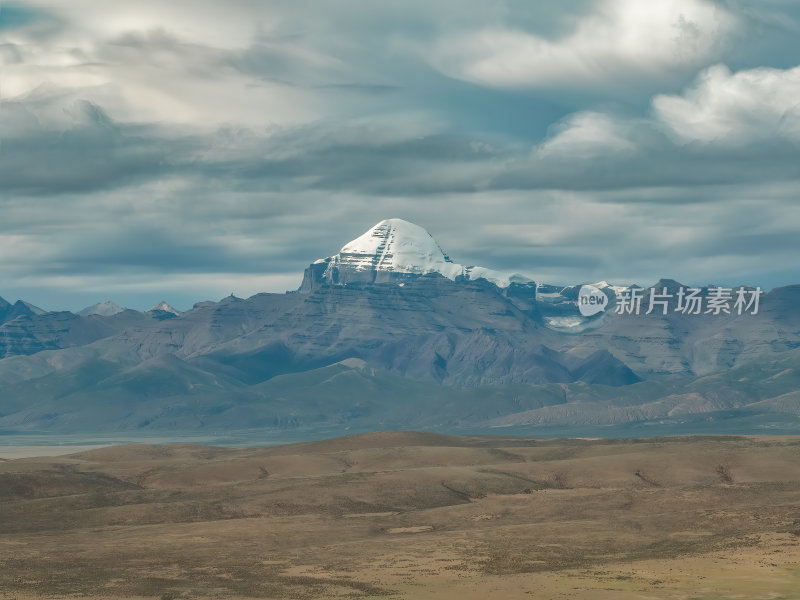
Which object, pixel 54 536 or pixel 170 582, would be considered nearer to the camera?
pixel 170 582

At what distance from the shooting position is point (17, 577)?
135 m

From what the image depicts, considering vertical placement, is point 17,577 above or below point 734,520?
below

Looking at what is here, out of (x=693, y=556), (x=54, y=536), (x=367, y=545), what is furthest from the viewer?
(x=54, y=536)

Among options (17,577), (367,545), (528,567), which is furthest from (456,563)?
(17,577)

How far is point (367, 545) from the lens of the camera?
16625 centimetres

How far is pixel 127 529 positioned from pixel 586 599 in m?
96.2

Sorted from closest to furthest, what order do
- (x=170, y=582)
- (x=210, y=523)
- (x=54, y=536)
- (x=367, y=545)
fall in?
(x=170, y=582)
(x=367, y=545)
(x=54, y=536)
(x=210, y=523)

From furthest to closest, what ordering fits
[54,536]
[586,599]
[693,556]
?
[54,536] → [693,556] → [586,599]

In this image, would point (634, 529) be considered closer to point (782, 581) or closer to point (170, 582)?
point (782, 581)

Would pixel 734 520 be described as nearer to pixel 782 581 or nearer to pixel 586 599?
pixel 782 581

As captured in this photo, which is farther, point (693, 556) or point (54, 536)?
point (54, 536)

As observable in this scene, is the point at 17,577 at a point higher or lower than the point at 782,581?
lower

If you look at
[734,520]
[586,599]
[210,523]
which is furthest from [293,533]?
[586,599]

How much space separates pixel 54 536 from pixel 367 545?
48812 mm
